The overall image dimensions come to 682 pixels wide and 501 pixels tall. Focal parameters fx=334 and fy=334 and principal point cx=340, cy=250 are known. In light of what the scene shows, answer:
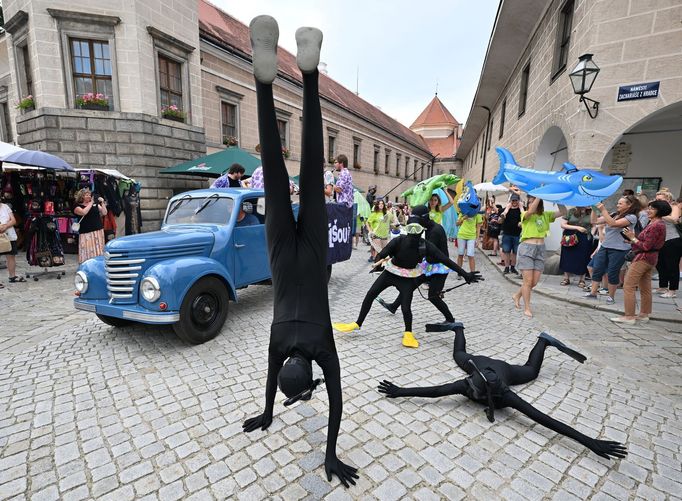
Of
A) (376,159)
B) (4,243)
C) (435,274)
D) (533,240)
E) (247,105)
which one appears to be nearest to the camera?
(435,274)

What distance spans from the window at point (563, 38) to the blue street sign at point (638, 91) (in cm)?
205

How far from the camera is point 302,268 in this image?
217cm

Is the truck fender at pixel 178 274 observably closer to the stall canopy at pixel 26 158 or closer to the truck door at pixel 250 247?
the truck door at pixel 250 247

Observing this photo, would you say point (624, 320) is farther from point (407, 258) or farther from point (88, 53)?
point (88, 53)

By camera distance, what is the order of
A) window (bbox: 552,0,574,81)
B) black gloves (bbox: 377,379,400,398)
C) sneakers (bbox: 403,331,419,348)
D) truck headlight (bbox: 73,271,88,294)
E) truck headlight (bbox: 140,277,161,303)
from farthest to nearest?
window (bbox: 552,0,574,81), sneakers (bbox: 403,331,419,348), truck headlight (bbox: 73,271,88,294), truck headlight (bbox: 140,277,161,303), black gloves (bbox: 377,379,400,398)

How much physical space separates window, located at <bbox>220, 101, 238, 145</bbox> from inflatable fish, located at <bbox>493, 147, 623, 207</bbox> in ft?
44.6

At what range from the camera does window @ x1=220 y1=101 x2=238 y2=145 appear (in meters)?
15.6

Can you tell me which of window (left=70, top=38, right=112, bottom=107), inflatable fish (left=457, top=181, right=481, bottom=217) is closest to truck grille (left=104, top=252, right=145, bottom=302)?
inflatable fish (left=457, top=181, right=481, bottom=217)

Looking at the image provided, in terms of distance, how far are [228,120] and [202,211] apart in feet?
40.8

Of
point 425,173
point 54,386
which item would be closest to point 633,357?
Result: point 54,386

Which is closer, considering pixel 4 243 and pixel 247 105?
pixel 4 243

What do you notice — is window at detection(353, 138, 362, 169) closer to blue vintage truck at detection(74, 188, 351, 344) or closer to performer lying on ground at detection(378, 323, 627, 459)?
blue vintage truck at detection(74, 188, 351, 344)

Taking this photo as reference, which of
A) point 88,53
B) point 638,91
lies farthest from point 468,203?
point 88,53

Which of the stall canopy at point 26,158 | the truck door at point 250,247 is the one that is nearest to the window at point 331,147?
the stall canopy at point 26,158
